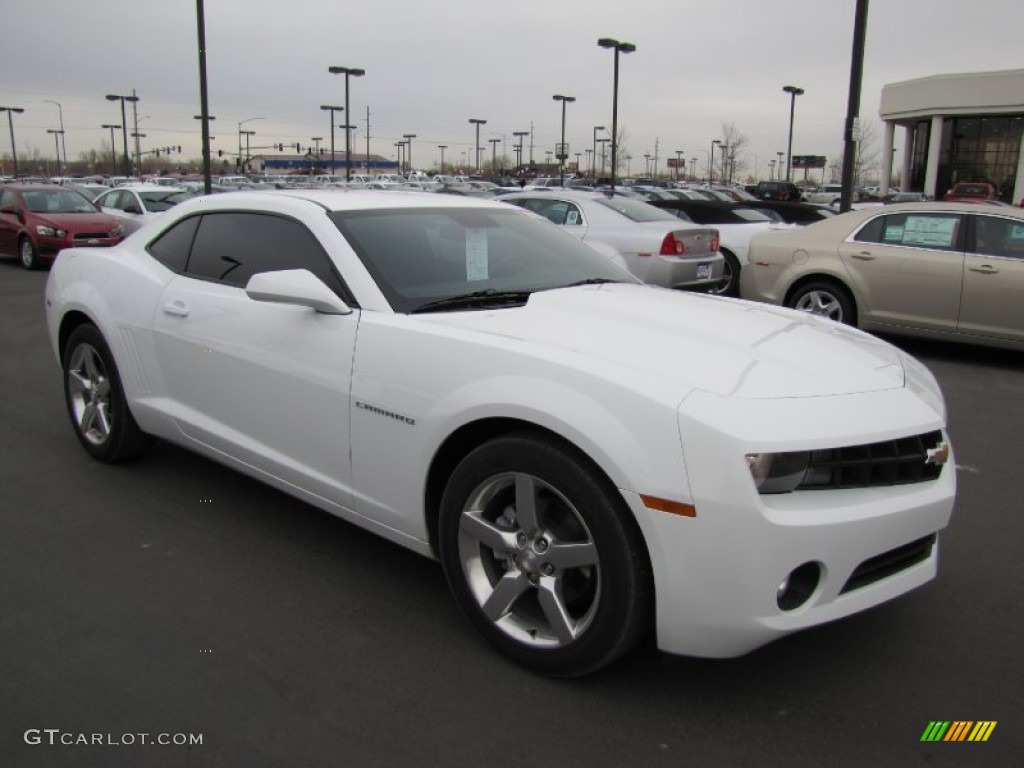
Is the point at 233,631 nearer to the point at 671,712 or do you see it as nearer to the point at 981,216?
the point at 671,712

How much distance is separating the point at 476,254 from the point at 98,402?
2.48 metres

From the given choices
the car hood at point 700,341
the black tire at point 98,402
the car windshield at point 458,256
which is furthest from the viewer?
the black tire at point 98,402

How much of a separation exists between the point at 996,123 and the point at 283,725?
158 ft

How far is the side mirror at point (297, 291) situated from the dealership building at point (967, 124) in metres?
43.0

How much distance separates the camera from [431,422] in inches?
114

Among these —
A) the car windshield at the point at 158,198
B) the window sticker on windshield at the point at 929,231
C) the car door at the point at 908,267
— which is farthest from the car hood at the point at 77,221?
the window sticker on windshield at the point at 929,231

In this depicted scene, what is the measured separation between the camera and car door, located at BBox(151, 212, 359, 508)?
10.8 ft

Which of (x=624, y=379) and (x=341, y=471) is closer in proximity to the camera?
(x=624, y=379)

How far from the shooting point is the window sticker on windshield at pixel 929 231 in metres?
8.25

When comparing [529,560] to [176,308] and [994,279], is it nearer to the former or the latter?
[176,308]

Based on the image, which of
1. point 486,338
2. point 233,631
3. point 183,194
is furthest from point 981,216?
point 183,194

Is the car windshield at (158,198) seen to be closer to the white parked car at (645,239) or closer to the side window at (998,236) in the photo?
the white parked car at (645,239)

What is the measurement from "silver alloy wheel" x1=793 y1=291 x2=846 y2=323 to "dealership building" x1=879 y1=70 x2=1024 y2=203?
35.9m

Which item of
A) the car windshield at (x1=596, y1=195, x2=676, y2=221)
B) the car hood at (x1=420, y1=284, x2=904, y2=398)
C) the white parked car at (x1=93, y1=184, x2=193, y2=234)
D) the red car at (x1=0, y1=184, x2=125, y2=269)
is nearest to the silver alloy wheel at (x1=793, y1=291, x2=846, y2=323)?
the car windshield at (x1=596, y1=195, x2=676, y2=221)
